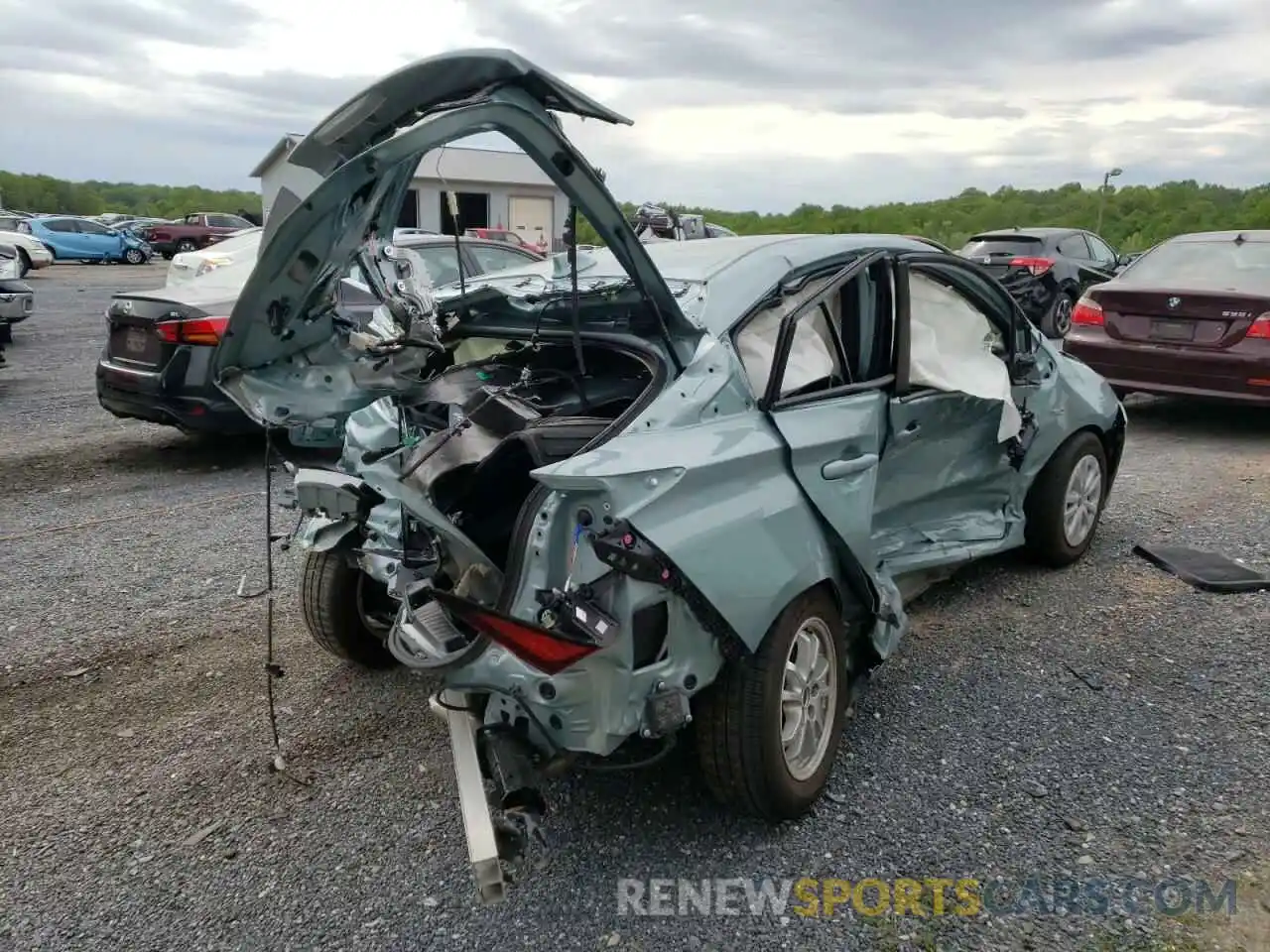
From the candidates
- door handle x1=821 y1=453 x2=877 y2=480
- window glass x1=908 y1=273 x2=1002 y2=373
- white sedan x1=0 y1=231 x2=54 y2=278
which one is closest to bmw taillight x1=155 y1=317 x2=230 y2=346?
window glass x1=908 y1=273 x2=1002 y2=373

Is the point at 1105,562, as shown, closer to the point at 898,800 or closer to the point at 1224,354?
the point at 898,800

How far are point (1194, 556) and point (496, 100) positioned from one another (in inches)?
172

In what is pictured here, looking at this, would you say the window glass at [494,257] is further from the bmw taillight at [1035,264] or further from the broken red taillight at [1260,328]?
the bmw taillight at [1035,264]

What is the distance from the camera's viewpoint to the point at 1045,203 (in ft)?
143

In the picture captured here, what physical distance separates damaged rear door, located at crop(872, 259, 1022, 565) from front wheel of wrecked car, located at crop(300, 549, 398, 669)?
1.96m

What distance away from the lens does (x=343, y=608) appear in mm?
3736

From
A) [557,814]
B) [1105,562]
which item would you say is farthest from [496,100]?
[1105,562]

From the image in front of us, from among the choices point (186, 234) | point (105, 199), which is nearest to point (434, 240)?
point (186, 234)

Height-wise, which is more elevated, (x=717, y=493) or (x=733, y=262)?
(x=733, y=262)

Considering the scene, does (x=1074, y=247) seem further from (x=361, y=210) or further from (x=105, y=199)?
(x=105, y=199)

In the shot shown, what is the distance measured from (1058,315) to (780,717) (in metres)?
13.3

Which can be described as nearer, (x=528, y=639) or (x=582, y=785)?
(x=528, y=639)

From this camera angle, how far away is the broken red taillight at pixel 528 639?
2441 millimetres

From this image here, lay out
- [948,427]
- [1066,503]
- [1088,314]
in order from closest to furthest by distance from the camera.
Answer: [948,427], [1066,503], [1088,314]
